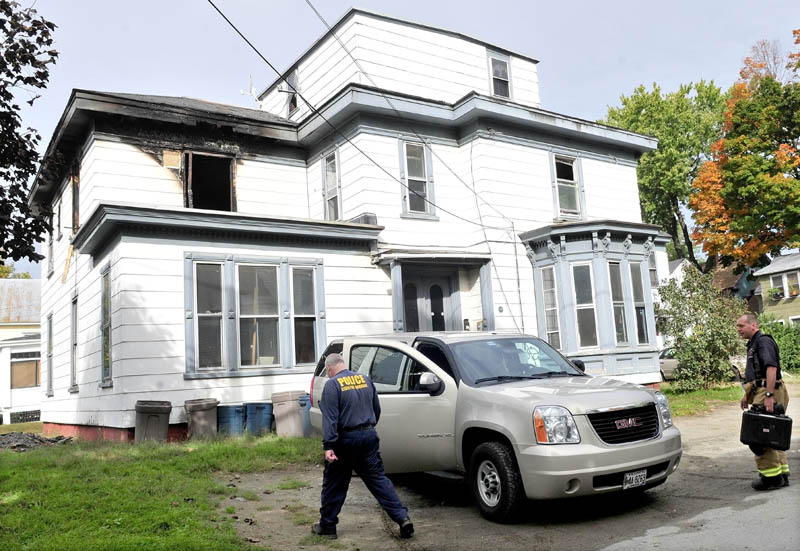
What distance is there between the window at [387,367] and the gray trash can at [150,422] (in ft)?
16.4

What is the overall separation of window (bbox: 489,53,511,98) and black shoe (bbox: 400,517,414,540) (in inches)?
595

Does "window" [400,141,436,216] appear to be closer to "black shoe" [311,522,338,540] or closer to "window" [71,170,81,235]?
"window" [71,170,81,235]

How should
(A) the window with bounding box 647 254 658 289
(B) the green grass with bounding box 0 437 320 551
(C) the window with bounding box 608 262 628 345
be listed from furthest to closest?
(A) the window with bounding box 647 254 658 289 → (C) the window with bounding box 608 262 628 345 → (B) the green grass with bounding box 0 437 320 551

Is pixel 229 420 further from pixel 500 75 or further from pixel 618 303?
pixel 500 75

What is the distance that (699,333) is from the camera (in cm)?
1755

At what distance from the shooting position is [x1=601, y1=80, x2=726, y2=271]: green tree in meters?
37.3

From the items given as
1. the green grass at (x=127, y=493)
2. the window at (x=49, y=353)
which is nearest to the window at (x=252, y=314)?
the green grass at (x=127, y=493)

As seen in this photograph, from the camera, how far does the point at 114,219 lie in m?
12.1

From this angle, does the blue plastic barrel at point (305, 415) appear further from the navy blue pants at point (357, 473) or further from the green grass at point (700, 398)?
the green grass at point (700, 398)

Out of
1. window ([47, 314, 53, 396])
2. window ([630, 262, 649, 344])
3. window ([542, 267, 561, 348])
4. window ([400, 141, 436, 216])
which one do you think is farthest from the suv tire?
window ([47, 314, 53, 396])

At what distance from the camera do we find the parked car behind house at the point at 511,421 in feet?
20.3

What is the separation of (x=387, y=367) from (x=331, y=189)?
914 cm

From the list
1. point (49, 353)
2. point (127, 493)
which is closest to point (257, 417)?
point (127, 493)

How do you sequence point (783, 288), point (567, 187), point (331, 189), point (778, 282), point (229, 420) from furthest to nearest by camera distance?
point (778, 282) → point (783, 288) → point (567, 187) → point (331, 189) → point (229, 420)
